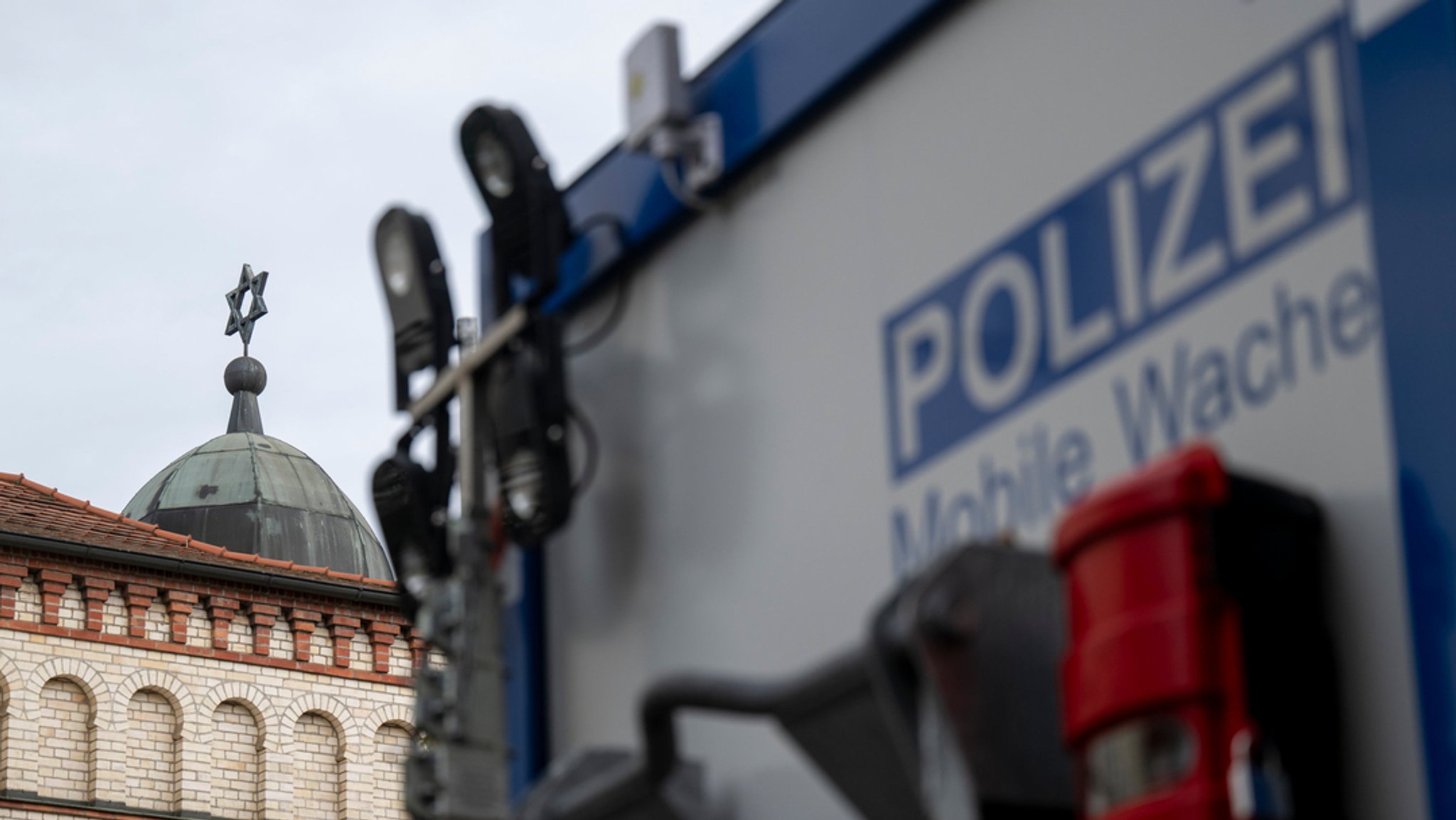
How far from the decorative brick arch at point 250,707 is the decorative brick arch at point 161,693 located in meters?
0.13

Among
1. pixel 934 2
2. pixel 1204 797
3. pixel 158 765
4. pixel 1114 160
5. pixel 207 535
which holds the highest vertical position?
pixel 207 535

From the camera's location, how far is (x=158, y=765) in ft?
86.4

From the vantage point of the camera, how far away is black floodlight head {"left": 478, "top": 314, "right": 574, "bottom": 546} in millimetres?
5188

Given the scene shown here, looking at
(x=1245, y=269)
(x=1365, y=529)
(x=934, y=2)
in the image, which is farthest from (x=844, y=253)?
(x=1365, y=529)

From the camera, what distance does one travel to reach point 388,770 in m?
27.9

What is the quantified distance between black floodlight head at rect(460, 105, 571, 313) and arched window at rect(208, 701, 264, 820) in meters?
22.2

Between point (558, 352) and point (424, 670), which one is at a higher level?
point (558, 352)

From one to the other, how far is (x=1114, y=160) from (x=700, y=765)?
70.1 inches

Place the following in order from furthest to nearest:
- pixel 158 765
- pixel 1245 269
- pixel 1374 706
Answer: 1. pixel 158 765
2. pixel 1245 269
3. pixel 1374 706

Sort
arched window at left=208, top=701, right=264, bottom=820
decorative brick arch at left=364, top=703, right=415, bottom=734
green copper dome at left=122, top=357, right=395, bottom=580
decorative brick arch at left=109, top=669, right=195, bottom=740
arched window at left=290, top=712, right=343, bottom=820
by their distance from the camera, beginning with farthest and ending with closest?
green copper dome at left=122, top=357, right=395, bottom=580, decorative brick arch at left=364, top=703, right=415, bottom=734, arched window at left=290, top=712, right=343, bottom=820, arched window at left=208, top=701, right=264, bottom=820, decorative brick arch at left=109, top=669, right=195, bottom=740

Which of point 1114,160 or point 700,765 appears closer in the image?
point 1114,160

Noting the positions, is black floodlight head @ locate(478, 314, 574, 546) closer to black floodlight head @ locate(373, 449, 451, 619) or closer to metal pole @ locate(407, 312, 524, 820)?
metal pole @ locate(407, 312, 524, 820)

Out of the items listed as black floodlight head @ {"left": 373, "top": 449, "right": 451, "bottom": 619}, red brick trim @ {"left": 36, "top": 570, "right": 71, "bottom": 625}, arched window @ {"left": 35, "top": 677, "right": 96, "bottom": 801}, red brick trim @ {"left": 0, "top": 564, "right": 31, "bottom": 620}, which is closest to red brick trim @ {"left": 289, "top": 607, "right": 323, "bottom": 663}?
arched window @ {"left": 35, "top": 677, "right": 96, "bottom": 801}

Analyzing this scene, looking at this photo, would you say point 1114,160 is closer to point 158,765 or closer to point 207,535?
point 158,765
